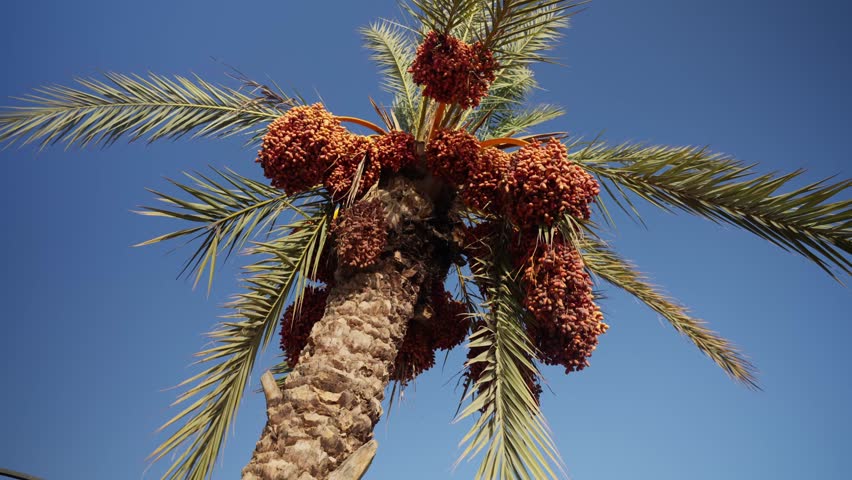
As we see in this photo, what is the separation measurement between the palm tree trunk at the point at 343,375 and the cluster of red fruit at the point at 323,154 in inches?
12.8

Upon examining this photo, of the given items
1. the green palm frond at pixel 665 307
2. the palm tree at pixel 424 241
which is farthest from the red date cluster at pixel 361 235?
the green palm frond at pixel 665 307

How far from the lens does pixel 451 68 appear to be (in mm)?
4656

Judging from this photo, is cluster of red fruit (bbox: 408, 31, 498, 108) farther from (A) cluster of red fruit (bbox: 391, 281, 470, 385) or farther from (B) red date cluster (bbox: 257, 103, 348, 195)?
(A) cluster of red fruit (bbox: 391, 281, 470, 385)

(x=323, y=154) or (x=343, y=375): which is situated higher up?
(x=323, y=154)

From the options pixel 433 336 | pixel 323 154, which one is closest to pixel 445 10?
pixel 323 154

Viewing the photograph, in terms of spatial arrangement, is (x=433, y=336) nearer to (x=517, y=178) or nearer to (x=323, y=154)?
(x=517, y=178)

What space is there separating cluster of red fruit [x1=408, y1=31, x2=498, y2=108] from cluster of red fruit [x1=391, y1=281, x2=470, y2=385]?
154cm

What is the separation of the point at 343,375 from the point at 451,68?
7.16 feet

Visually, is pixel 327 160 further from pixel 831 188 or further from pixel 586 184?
pixel 831 188

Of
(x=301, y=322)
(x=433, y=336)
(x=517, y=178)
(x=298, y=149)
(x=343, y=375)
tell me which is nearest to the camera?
(x=343, y=375)

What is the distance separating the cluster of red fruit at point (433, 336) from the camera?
216 inches

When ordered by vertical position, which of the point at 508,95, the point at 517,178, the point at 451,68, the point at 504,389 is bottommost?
the point at 504,389

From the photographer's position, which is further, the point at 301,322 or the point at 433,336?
the point at 433,336

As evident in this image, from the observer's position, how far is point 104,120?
5684mm
